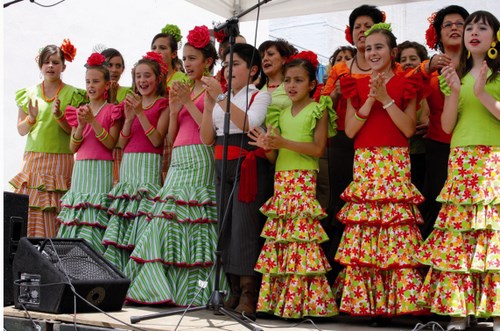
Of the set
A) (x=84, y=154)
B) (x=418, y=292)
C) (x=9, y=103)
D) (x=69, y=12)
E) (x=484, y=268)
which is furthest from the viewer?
(x=69, y=12)

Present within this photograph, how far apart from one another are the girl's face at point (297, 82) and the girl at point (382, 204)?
1.26 ft

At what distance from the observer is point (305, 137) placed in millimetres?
4516

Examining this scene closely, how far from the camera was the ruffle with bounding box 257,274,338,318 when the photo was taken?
4312mm

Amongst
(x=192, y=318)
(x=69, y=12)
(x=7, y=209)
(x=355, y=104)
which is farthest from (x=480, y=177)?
(x=69, y=12)

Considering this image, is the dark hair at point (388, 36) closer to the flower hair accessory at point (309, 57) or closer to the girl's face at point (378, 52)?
the girl's face at point (378, 52)

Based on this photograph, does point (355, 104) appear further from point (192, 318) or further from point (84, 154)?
point (84, 154)

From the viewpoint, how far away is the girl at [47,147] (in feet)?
19.2

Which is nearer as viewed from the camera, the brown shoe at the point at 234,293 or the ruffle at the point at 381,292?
the ruffle at the point at 381,292

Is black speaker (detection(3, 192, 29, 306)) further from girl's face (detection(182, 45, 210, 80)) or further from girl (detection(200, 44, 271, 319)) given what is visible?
girl's face (detection(182, 45, 210, 80))

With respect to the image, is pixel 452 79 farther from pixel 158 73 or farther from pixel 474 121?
pixel 158 73

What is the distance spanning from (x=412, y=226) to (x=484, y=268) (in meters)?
0.51

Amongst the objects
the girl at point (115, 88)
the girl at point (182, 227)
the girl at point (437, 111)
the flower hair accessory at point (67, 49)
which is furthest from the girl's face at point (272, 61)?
the flower hair accessory at point (67, 49)

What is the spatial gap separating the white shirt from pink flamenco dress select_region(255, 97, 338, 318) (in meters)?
0.17

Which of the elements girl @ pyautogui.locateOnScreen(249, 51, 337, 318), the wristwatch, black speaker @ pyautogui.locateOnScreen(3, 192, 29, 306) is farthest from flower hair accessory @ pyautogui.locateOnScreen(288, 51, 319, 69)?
black speaker @ pyautogui.locateOnScreen(3, 192, 29, 306)
